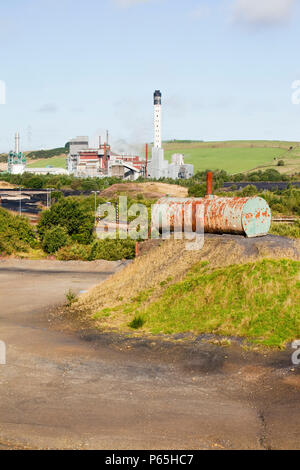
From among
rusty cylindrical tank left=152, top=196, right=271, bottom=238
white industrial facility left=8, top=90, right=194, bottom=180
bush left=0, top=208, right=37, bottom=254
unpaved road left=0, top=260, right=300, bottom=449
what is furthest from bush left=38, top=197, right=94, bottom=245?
white industrial facility left=8, top=90, right=194, bottom=180

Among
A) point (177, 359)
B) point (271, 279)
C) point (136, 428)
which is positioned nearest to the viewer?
point (136, 428)

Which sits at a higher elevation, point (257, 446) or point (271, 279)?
point (271, 279)

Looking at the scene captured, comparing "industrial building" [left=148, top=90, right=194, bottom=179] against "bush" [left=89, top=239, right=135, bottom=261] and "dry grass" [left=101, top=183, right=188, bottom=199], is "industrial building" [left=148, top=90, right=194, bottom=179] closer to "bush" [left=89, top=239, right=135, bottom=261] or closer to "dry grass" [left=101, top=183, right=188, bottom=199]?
"dry grass" [left=101, top=183, right=188, bottom=199]

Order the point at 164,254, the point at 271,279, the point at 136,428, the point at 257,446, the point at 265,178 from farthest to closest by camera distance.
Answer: the point at 265,178 → the point at 164,254 → the point at 271,279 → the point at 136,428 → the point at 257,446

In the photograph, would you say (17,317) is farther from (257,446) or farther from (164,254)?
(257,446)

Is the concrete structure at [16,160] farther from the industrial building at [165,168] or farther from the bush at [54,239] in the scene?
the bush at [54,239]

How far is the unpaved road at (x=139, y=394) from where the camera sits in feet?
43.6

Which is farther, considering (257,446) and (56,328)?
(56,328)

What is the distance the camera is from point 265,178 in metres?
142

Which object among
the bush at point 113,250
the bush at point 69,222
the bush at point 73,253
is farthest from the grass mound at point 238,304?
the bush at point 69,222

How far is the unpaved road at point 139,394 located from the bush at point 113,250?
20.6 metres

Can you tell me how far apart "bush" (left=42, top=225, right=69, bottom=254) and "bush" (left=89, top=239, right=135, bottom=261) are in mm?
4062

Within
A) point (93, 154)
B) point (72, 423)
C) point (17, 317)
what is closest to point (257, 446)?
point (72, 423)

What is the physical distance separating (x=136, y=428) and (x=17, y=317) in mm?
13018
